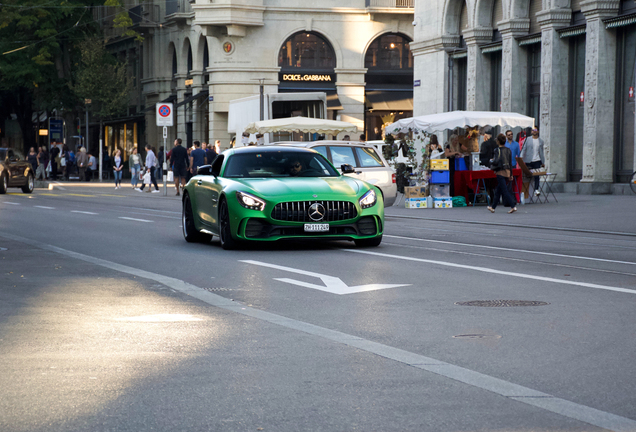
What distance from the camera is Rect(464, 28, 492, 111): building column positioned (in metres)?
36.8

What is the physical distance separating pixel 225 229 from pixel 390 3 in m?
42.0

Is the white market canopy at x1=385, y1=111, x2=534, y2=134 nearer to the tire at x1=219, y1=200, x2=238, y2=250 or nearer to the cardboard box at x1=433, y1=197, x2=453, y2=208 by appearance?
the cardboard box at x1=433, y1=197, x2=453, y2=208

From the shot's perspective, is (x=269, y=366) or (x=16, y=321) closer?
(x=269, y=366)

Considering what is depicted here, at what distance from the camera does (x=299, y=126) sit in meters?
35.2

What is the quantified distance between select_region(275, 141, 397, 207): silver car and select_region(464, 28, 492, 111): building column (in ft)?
46.4

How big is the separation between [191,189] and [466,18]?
80.2ft

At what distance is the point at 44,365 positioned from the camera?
6.36 m

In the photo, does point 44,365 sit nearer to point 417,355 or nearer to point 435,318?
point 417,355

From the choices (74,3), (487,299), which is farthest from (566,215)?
(74,3)

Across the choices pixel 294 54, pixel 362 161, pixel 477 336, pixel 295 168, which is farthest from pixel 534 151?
pixel 294 54

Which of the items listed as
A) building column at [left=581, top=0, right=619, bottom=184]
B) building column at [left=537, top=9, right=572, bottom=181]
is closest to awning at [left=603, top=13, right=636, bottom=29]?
building column at [left=581, top=0, right=619, bottom=184]

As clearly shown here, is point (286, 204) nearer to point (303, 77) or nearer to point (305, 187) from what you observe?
point (305, 187)

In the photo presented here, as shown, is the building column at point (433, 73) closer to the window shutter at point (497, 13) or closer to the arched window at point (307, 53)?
the window shutter at point (497, 13)

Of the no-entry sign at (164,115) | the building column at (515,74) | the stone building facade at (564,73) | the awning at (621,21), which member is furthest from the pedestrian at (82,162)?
the awning at (621,21)
